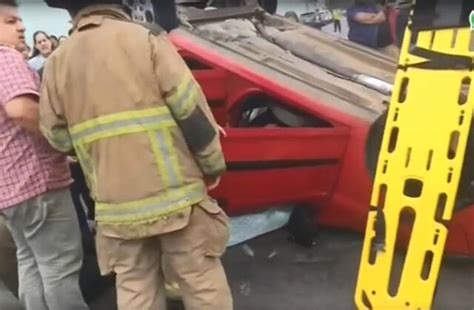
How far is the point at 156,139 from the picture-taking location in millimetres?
2076

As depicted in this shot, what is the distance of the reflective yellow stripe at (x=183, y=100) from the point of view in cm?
206

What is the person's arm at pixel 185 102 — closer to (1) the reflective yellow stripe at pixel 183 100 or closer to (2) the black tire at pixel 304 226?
(1) the reflective yellow stripe at pixel 183 100

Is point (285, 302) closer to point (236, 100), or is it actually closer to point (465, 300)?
point (465, 300)

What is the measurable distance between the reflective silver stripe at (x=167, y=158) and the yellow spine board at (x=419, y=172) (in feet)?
2.34

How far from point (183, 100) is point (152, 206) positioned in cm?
30

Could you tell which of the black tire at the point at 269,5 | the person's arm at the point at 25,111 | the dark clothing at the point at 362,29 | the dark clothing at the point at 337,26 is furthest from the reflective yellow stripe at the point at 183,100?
the dark clothing at the point at 337,26

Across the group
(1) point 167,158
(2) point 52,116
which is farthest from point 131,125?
(2) point 52,116

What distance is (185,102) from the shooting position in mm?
2066

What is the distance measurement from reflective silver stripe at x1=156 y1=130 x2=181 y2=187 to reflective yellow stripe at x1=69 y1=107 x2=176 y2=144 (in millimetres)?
28

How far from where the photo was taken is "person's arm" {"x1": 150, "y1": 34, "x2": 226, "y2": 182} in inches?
80.7

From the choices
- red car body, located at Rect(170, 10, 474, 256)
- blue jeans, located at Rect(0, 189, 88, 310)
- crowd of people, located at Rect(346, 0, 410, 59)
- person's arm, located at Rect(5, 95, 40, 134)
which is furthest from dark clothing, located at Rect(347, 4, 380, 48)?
person's arm, located at Rect(5, 95, 40, 134)

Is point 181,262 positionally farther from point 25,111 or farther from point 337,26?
point 337,26

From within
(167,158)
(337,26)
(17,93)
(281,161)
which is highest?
(17,93)

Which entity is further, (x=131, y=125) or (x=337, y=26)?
(x=337, y=26)
